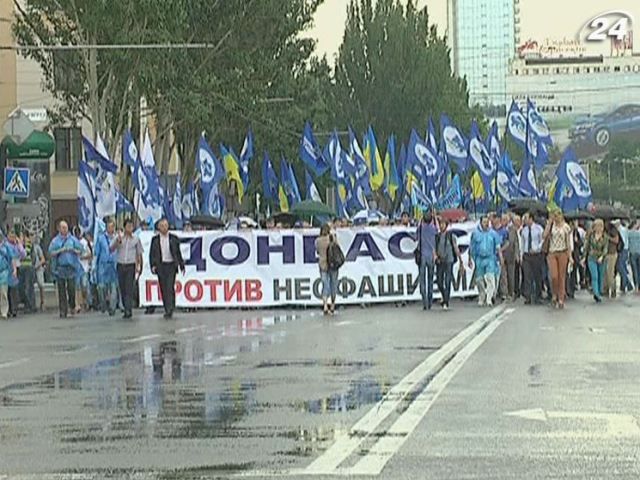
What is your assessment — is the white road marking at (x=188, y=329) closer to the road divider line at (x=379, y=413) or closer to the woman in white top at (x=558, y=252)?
the road divider line at (x=379, y=413)

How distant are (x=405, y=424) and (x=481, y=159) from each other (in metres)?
31.2

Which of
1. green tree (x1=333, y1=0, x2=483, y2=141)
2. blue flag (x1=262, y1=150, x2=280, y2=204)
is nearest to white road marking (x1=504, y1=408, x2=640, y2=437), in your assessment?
blue flag (x1=262, y1=150, x2=280, y2=204)

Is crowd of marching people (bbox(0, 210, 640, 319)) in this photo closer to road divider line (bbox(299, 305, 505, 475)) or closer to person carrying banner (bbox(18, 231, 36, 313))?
person carrying banner (bbox(18, 231, 36, 313))

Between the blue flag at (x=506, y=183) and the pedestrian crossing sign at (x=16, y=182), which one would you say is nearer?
the pedestrian crossing sign at (x=16, y=182)

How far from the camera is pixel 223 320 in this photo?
24.6m

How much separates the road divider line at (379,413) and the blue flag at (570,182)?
18.7 m

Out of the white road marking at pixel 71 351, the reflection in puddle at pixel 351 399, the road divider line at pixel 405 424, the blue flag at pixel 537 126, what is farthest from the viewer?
the blue flag at pixel 537 126

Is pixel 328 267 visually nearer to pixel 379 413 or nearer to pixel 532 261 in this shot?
pixel 532 261

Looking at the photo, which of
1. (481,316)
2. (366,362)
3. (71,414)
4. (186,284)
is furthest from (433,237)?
(71,414)

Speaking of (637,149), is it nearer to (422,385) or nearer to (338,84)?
(338,84)

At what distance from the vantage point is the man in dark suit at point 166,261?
2539cm

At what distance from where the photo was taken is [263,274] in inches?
1115

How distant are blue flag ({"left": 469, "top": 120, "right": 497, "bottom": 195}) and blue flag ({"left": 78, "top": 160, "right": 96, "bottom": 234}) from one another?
1394 cm

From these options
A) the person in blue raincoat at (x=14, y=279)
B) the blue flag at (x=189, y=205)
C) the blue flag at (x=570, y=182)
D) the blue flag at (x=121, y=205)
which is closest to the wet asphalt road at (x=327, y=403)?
the person in blue raincoat at (x=14, y=279)
